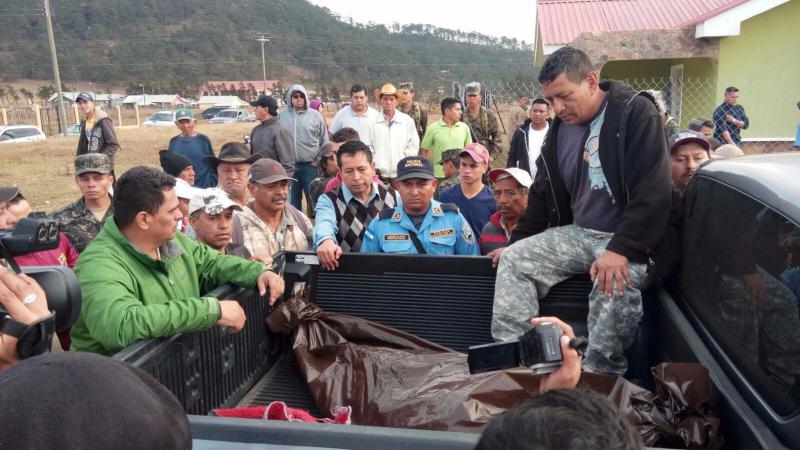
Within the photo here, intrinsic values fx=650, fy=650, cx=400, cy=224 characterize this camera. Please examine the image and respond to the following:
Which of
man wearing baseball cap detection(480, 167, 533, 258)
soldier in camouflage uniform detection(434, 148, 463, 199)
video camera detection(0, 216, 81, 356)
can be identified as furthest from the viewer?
soldier in camouflage uniform detection(434, 148, 463, 199)

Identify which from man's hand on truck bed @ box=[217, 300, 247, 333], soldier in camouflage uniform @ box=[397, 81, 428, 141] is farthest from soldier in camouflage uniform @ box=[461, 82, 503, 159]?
man's hand on truck bed @ box=[217, 300, 247, 333]

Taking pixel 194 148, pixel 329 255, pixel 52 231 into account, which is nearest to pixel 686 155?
pixel 329 255

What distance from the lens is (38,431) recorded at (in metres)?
0.80

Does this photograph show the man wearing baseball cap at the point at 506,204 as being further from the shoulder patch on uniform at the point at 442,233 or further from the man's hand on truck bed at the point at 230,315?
the man's hand on truck bed at the point at 230,315

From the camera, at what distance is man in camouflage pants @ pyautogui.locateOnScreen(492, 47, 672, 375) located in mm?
2604

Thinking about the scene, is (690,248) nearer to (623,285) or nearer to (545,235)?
(623,285)

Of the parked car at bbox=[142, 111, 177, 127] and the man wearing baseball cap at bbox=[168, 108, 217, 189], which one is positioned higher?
the man wearing baseball cap at bbox=[168, 108, 217, 189]

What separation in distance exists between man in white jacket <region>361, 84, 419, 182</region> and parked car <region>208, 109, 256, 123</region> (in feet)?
129

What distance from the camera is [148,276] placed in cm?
251

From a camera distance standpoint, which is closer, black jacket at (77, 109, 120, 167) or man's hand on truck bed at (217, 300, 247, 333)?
man's hand on truck bed at (217, 300, 247, 333)

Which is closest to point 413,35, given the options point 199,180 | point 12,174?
point 12,174

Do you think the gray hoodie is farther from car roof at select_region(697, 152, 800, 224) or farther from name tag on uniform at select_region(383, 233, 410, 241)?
car roof at select_region(697, 152, 800, 224)

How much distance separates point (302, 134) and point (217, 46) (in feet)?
292

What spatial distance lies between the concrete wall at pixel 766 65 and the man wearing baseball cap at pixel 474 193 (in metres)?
9.95
